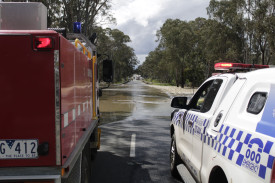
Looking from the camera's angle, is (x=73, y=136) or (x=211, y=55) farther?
(x=211, y=55)

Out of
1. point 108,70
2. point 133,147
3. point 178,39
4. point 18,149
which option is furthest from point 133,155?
point 178,39

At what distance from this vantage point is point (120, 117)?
14008mm

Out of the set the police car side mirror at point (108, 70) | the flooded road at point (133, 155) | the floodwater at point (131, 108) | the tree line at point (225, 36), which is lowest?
the flooded road at point (133, 155)

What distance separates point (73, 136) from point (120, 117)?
35.5 feet

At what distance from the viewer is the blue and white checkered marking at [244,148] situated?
2170mm

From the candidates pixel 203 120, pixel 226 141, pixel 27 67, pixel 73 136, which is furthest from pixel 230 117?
pixel 27 67

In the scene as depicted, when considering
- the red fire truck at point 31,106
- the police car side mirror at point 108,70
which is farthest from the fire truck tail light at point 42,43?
the police car side mirror at point 108,70

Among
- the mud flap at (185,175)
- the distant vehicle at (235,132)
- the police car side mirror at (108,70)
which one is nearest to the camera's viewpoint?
the distant vehicle at (235,132)

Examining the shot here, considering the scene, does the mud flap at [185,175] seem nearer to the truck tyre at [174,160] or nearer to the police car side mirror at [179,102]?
the truck tyre at [174,160]

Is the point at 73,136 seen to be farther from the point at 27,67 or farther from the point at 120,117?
the point at 120,117

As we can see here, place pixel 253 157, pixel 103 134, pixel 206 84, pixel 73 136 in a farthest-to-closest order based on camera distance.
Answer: pixel 103 134 → pixel 206 84 → pixel 73 136 → pixel 253 157

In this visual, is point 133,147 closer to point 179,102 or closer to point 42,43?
point 179,102

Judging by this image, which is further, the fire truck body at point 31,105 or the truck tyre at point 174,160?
the truck tyre at point 174,160

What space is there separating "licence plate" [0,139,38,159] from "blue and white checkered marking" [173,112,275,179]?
5.62 ft
